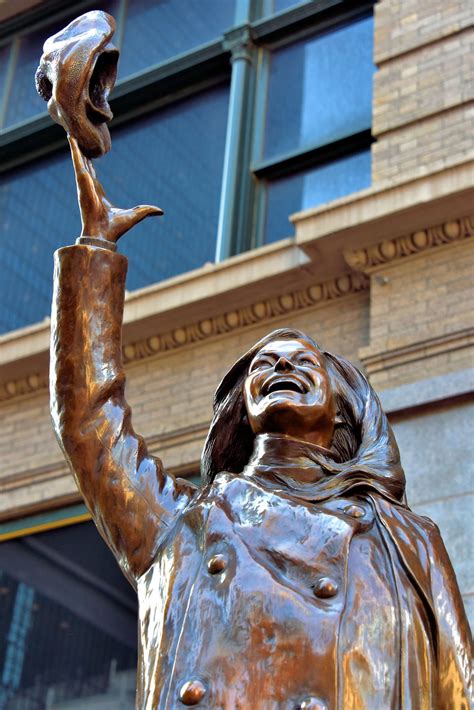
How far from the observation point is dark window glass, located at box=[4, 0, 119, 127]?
12406 mm

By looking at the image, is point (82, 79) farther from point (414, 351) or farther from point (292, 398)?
point (414, 351)

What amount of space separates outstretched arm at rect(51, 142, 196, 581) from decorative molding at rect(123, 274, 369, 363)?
5.53 m

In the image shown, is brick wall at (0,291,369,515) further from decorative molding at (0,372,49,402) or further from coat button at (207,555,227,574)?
coat button at (207,555,227,574)

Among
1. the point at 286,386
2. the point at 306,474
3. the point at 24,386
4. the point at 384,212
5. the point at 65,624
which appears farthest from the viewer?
the point at 24,386

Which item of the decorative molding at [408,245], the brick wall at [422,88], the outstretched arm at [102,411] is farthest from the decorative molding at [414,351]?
the outstretched arm at [102,411]

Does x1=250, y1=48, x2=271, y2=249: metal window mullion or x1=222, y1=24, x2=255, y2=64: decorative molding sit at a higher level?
x1=222, y1=24, x2=255, y2=64: decorative molding

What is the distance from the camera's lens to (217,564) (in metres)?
2.67

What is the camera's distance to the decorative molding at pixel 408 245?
26.6 feet

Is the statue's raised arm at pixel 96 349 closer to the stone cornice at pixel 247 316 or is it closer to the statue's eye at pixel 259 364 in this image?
the statue's eye at pixel 259 364

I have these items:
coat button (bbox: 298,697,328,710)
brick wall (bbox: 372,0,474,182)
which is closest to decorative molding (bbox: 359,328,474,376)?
brick wall (bbox: 372,0,474,182)

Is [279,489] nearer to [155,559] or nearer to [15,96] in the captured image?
[155,559]

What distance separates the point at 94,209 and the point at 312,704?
136 centimetres

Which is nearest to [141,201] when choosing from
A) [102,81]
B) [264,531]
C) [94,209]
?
[102,81]

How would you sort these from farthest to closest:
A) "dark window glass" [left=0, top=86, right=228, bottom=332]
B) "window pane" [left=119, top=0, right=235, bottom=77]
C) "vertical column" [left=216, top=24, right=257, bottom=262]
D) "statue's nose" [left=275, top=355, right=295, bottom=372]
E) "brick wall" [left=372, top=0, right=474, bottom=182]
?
1. "window pane" [left=119, top=0, right=235, bottom=77]
2. "dark window glass" [left=0, top=86, right=228, bottom=332]
3. "vertical column" [left=216, top=24, right=257, bottom=262]
4. "brick wall" [left=372, top=0, right=474, bottom=182]
5. "statue's nose" [left=275, top=355, right=295, bottom=372]
